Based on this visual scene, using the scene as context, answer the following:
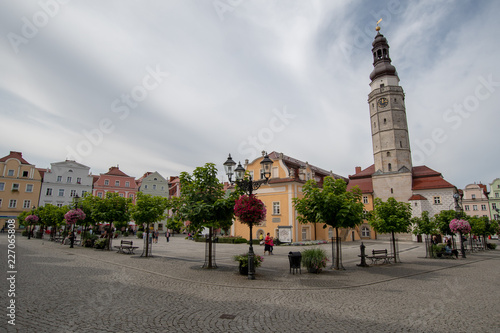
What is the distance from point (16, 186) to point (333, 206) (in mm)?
61772

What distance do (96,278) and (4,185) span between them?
56.8 meters

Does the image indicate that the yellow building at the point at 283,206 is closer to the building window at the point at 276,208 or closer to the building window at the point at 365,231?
the building window at the point at 276,208

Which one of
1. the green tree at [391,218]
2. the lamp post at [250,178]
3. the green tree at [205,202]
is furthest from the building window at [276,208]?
the lamp post at [250,178]

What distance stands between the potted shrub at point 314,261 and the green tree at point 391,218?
20.4ft

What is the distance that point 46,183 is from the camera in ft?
182

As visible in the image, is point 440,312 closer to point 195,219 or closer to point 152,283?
point 152,283

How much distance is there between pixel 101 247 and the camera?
2347cm

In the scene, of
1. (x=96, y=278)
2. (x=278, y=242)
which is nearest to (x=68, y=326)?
(x=96, y=278)

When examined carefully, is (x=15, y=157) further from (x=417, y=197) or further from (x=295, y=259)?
(x=417, y=197)

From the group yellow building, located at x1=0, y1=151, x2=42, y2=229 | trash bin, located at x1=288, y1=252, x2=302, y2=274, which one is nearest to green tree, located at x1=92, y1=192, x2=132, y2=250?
trash bin, located at x1=288, y1=252, x2=302, y2=274

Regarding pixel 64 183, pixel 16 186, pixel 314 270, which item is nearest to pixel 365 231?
pixel 314 270

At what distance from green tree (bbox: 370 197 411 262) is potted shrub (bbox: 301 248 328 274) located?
6.20 meters

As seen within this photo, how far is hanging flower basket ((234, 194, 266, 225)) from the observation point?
1190 centimetres

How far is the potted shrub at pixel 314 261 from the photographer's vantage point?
43.0 ft
